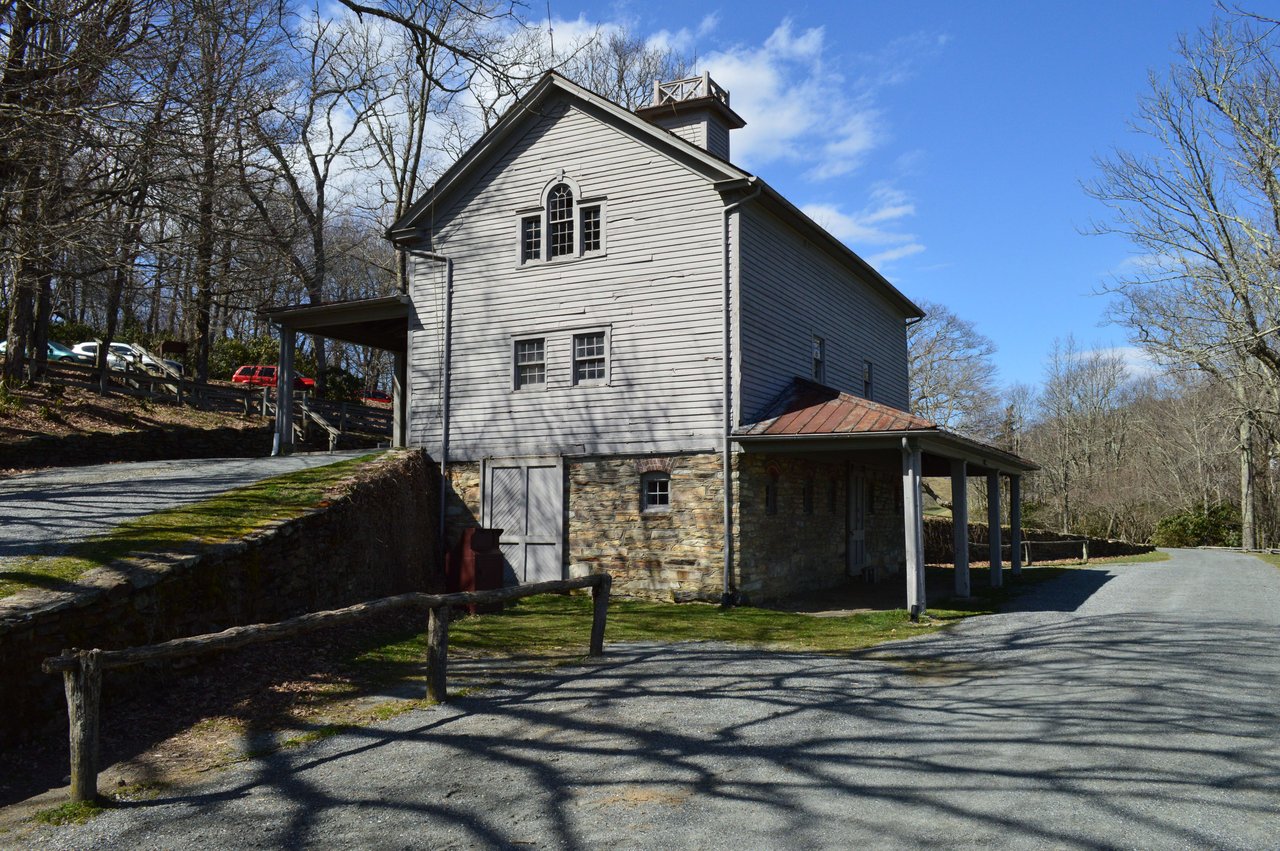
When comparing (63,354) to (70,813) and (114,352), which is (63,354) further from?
(70,813)

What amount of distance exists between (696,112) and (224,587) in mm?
14133

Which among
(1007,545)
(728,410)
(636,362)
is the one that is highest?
(636,362)

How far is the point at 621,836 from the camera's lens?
486 centimetres

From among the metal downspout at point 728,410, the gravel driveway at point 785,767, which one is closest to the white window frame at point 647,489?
the metal downspout at point 728,410

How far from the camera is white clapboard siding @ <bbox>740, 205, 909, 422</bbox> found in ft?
52.6

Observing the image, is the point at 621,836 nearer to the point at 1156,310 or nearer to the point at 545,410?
the point at 545,410

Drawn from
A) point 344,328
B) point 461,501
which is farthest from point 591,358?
point 344,328

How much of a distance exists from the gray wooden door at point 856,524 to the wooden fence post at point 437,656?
1359 centimetres

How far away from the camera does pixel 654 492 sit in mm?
16203

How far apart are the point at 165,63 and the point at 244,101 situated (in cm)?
77

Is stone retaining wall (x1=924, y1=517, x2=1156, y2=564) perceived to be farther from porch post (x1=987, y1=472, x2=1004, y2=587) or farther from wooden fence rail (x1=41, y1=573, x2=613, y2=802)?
wooden fence rail (x1=41, y1=573, x2=613, y2=802)

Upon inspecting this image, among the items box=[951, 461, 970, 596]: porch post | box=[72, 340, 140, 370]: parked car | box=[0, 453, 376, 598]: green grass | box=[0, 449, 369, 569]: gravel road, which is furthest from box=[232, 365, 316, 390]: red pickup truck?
box=[951, 461, 970, 596]: porch post

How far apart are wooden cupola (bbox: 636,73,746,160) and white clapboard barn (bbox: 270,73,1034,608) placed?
0.05 metres

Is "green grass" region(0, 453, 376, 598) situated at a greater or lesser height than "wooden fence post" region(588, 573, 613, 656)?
greater
